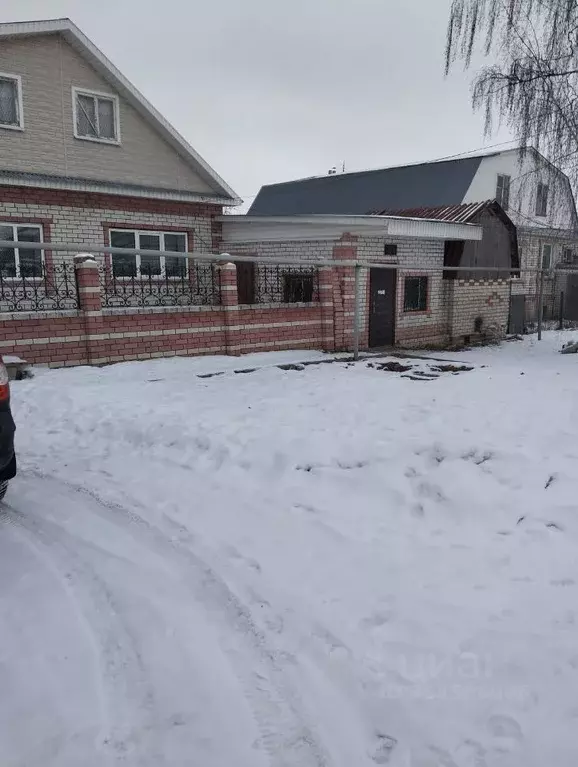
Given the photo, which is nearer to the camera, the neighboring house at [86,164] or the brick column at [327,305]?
the brick column at [327,305]

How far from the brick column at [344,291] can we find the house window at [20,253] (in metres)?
5.96

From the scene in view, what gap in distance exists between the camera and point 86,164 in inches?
474

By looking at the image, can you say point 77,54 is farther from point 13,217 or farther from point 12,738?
point 12,738

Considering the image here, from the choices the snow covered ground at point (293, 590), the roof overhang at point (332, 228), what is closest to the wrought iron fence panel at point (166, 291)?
the roof overhang at point (332, 228)

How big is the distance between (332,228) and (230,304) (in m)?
3.21

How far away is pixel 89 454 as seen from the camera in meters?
4.78

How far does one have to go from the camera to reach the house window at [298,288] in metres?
11.2

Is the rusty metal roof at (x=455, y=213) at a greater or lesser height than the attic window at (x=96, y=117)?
lesser

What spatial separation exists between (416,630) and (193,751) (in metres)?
1.11

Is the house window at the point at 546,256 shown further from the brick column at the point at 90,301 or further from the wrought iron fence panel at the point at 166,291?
the brick column at the point at 90,301

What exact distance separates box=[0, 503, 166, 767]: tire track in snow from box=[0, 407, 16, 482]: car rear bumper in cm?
35

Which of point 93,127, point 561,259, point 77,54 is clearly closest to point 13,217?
point 93,127

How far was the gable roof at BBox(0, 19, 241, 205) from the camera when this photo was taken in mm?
11016

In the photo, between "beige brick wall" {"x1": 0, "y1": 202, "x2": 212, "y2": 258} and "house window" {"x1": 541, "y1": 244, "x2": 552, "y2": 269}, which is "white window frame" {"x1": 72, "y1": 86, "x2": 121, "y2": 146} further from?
"house window" {"x1": 541, "y1": 244, "x2": 552, "y2": 269}
